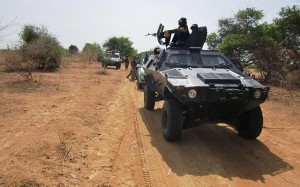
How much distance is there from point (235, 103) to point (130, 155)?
2.04 m

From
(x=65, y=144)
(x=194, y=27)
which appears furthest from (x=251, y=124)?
(x=65, y=144)

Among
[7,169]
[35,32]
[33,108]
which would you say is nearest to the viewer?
[7,169]

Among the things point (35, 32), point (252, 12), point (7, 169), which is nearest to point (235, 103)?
point (7, 169)

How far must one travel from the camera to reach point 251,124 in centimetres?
677

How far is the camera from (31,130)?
6824mm

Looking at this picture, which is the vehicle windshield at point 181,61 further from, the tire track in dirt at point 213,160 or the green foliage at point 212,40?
the green foliage at point 212,40

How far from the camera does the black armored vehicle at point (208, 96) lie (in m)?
5.93

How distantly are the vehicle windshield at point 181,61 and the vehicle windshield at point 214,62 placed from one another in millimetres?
281

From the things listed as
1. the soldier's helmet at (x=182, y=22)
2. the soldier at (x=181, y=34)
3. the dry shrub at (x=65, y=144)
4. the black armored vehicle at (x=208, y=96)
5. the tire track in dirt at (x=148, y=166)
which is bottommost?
the tire track in dirt at (x=148, y=166)

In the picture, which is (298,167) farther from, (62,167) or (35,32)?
(35,32)

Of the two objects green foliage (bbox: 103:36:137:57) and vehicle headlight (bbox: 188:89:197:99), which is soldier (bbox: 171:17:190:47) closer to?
vehicle headlight (bbox: 188:89:197:99)

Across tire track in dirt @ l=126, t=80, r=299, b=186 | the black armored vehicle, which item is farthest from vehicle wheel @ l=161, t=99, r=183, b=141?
tire track in dirt @ l=126, t=80, r=299, b=186

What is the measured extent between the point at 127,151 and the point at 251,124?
2481mm

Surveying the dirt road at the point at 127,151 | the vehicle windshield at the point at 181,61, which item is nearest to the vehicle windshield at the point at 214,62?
the vehicle windshield at the point at 181,61
